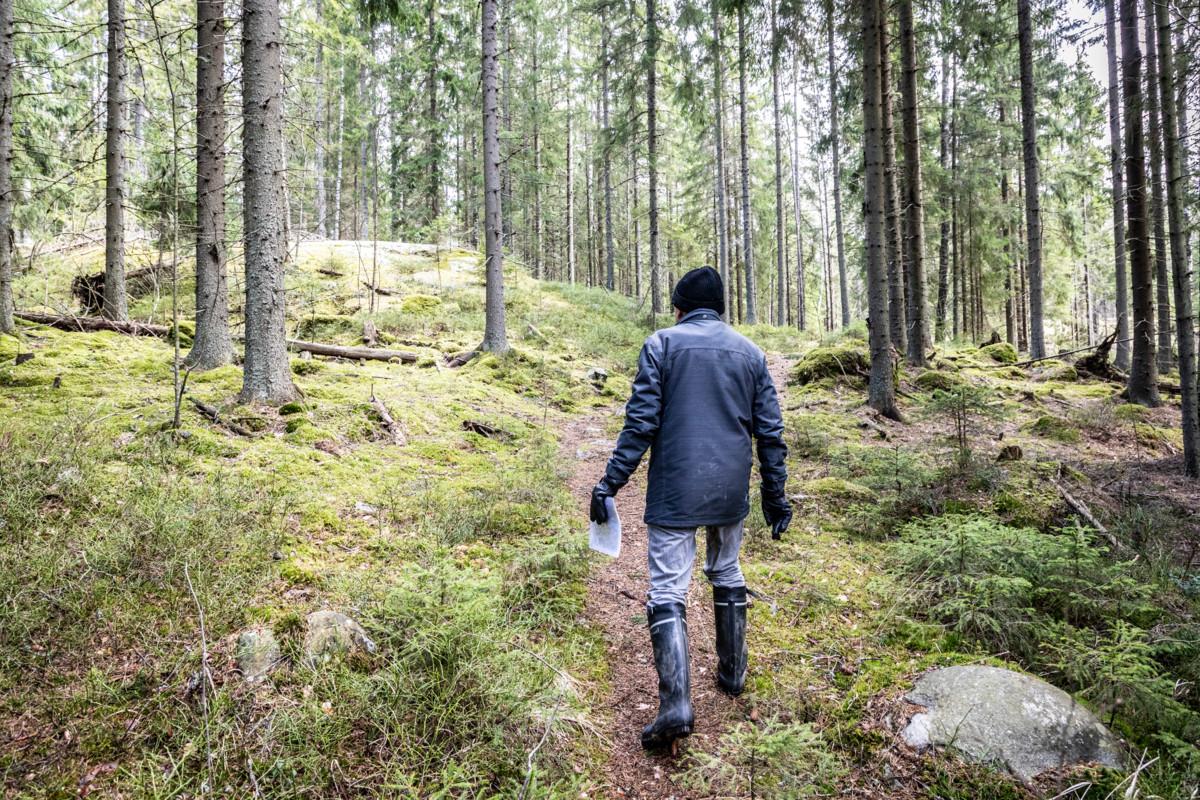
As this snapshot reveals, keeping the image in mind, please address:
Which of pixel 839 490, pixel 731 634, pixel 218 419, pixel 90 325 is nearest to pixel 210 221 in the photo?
pixel 218 419

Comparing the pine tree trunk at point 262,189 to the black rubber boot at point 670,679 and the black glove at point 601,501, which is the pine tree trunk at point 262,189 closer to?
the black glove at point 601,501

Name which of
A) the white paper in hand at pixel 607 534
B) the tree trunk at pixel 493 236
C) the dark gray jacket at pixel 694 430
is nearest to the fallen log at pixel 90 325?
the tree trunk at pixel 493 236

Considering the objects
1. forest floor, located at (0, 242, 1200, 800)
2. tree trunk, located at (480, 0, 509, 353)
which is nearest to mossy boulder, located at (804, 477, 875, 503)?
forest floor, located at (0, 242, 1200, 800)

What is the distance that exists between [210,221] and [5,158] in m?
2.99

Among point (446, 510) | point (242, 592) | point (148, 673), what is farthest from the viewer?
point (446, 510)

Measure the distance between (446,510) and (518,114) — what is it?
26910 millimetres

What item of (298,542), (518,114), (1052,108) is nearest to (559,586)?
(298,542)

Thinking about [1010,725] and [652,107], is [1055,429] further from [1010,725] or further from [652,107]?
[652,107]

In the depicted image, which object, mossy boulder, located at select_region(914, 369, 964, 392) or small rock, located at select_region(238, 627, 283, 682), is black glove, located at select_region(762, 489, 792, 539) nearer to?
small rock, located at select_region(238, 627, 283, 682)

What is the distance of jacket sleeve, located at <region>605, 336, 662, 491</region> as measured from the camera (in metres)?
3.00

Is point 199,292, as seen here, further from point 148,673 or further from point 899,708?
point 899,708

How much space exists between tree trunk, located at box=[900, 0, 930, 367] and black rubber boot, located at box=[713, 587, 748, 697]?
1086 cm

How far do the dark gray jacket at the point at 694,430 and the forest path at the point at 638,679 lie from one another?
106cm

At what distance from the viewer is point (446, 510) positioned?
16.0 feet
